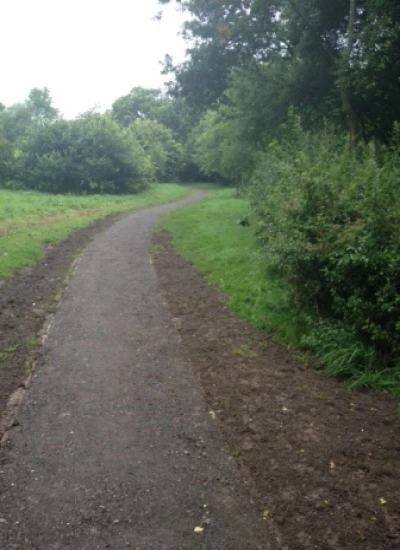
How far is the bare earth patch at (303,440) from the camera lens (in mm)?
3398

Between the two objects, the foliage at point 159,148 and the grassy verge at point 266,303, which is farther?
the foliage at point 159,148

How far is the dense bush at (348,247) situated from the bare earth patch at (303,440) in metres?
0.81

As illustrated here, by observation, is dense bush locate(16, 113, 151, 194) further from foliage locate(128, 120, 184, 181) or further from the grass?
the grass

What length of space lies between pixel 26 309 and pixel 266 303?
13.5ft

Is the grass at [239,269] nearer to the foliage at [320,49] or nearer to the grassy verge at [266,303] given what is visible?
→ the grassy verge at [266,303]

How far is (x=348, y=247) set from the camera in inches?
232

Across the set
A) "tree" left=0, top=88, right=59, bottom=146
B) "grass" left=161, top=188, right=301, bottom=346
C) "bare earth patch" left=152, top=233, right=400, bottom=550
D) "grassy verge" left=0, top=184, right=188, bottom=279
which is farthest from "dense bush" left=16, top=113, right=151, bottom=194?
"bare earth patch" left=152, top=233, right=400, bottom=550

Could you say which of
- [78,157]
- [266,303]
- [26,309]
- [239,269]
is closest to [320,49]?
[239,269]

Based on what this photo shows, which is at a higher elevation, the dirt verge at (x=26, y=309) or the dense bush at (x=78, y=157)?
the dense bush at (x=78, y=157)

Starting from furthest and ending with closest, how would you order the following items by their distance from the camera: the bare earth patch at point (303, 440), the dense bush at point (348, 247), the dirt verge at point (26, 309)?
the dirt verge at point (26, 309)
the dense bush at point (348, 247)
the bare earth patch at point (303, 440)

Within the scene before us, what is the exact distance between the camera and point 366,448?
4.30 meters

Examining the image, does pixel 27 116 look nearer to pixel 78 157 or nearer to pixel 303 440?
pixel 78 157

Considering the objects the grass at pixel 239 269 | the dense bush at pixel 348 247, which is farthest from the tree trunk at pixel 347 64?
the dense bush at pixel 348 247

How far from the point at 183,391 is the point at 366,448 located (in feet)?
6.67
